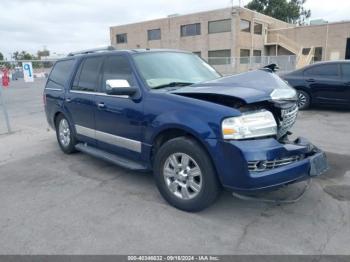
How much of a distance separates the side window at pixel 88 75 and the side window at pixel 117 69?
0.22 m

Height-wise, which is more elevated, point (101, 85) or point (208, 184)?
point (101, 85)

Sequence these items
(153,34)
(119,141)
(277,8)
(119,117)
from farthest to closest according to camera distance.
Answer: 1. (277,8)
2. (153,34)
3. (119,141)
4. (119,117)

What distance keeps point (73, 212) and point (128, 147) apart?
1.06 meters

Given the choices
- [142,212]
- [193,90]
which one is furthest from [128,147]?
[193,90]

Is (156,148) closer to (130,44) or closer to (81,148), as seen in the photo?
(81,148)

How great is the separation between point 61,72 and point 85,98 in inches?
55.1

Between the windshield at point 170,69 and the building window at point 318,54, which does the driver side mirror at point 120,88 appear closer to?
the windshield at point 170,69

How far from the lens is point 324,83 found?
925cm

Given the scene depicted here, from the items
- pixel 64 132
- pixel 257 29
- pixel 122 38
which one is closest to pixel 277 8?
pixel 257 29

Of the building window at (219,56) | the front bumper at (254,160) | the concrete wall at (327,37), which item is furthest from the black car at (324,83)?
the concrete wall at (327,37)

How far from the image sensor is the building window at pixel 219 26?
107ft

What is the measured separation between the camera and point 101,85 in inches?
185

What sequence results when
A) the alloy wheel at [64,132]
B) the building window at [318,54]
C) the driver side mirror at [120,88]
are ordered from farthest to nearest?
the building window at [318,54], the alloy wheel at [64,132], the driver side mirror at [120,88]

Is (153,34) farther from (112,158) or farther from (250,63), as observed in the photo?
(112,158)
